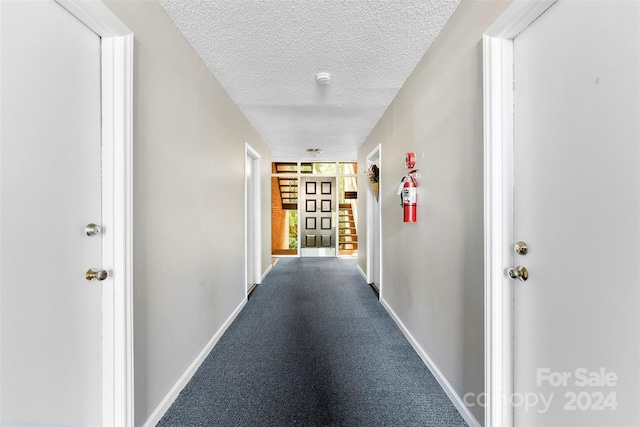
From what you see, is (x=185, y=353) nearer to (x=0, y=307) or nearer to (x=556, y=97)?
(x=0, y=307)

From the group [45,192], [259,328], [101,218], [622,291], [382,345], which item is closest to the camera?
[622,291]

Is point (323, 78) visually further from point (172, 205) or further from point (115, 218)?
point (115, 218)

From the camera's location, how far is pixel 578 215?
0.88 m

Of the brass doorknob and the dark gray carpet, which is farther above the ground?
the brass doorknob

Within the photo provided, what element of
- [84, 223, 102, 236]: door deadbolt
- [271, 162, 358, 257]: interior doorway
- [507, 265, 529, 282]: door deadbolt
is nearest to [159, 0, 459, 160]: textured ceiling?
[84, 223, 102, 236]: door deadbolt

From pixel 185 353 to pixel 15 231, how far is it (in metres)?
1.27

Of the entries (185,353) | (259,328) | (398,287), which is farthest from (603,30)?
(259,328)

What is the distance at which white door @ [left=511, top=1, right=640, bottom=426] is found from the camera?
748 millimetres

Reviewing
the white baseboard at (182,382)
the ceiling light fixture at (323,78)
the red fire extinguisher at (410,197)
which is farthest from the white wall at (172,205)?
the red fire extinguisher at (410,197)

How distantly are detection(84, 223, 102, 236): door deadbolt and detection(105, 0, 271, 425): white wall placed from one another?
0.16 metres

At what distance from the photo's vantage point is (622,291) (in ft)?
2.49

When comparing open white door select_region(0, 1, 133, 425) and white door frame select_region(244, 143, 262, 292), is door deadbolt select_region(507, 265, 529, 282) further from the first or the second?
white door frame select_region(244, 143, 262, 292)

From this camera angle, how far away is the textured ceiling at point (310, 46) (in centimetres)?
149

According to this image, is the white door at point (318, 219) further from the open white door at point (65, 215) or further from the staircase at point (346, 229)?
the open white door at point (65, 215)
